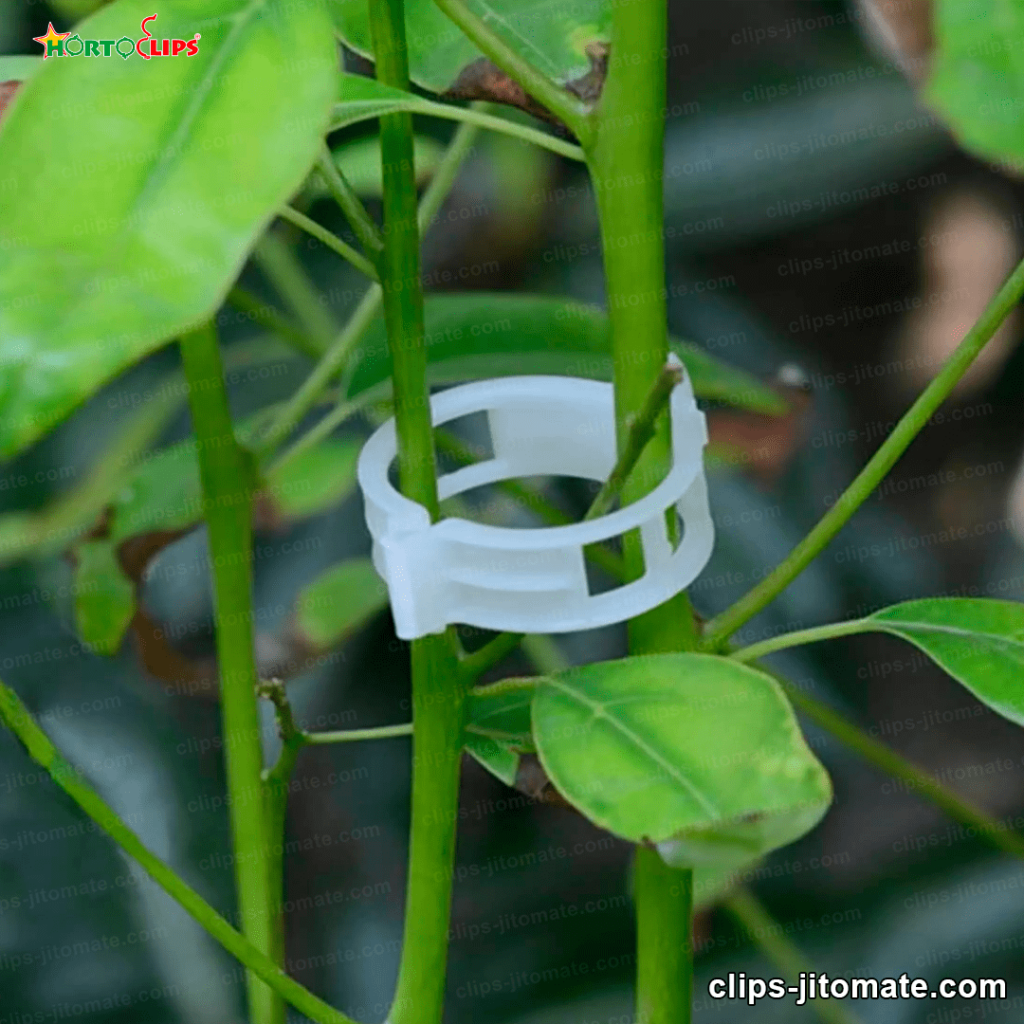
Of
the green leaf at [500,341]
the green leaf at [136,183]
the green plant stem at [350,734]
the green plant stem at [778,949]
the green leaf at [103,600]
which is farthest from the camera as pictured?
the green plant stem at [778,949]

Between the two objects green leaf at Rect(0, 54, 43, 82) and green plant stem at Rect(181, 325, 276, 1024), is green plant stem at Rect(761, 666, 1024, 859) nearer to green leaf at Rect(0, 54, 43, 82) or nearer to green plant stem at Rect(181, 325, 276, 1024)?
green plant stem at Rect(181, 325, 276, 1024)

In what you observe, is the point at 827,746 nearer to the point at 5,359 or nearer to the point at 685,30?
the point at 685,30

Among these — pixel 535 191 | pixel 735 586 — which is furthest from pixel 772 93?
pixel 735 586

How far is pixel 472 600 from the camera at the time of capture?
384mm

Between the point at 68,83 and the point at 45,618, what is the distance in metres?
0.73

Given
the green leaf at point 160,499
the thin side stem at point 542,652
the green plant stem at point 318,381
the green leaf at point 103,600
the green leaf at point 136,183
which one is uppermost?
the green leaf at point 136,183

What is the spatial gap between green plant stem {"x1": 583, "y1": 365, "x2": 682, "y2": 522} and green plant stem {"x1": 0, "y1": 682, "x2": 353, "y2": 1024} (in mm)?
164

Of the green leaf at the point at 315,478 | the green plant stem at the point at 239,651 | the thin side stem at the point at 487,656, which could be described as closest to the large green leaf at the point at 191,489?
the green leaf at the point at 315,478

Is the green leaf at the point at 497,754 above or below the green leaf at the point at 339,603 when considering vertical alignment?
above

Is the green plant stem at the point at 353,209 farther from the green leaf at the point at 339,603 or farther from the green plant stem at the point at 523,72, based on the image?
the green leaf at the point at 339,603

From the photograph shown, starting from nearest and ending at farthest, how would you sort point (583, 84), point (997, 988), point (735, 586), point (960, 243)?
point (583, 84), point (997, 988), point (735, 586), point (960, 243)

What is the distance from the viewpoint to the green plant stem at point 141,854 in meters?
0.39

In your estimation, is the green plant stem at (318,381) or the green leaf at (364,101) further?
the green plant stem at (318,381)

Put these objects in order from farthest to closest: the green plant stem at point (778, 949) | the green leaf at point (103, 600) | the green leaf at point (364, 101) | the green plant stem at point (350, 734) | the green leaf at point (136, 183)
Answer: the green plant stem at point (778, 949) < the green leaf at point (103, 600) < the green plant stem at point (350, 734) < the green leaf at point (364, 101) < the green leaf at point (136, 183)
